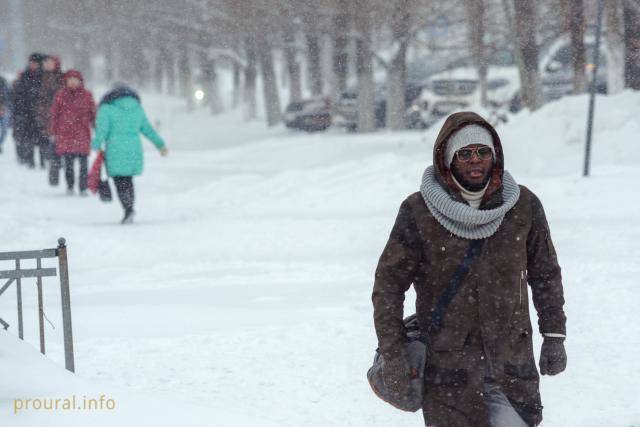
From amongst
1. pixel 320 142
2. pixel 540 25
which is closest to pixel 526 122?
pixel 540 25

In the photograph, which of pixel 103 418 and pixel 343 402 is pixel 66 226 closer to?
pixel 343 402

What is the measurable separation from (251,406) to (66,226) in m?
7.22

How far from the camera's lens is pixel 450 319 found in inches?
144

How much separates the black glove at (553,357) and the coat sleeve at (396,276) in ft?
1.56

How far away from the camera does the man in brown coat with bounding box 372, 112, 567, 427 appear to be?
3.66 metres

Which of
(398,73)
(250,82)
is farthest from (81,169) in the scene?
(250,82)

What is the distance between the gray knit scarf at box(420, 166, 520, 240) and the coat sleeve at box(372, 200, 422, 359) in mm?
94

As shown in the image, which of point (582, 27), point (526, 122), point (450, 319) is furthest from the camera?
point (582, 27)

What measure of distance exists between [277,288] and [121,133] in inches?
179

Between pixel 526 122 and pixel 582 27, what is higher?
pixel 582 27

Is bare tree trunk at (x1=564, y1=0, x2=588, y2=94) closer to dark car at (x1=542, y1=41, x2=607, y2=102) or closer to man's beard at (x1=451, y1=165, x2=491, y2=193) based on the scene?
dark car at (x1=542, y1=41, x2=607, y2=102)

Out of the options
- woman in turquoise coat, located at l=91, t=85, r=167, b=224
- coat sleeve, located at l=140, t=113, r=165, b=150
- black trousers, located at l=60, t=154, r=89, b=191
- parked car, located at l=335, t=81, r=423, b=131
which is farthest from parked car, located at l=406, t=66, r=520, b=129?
woman in turquoise coat, located at l=91, t=85, r=167, b=224

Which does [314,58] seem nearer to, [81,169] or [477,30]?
[477,30]

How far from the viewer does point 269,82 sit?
37.2 meters
